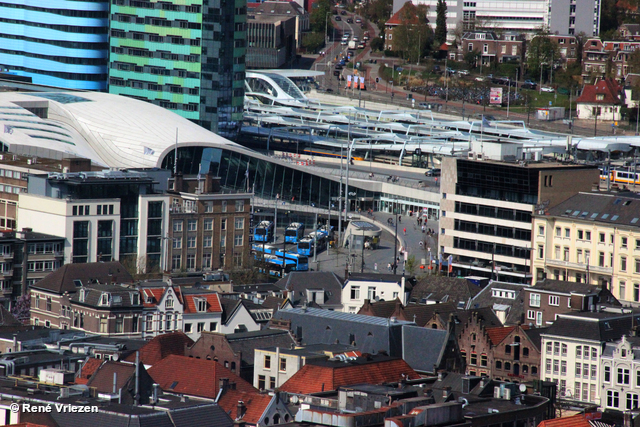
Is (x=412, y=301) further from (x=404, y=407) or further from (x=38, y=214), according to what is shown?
(x=404, y=407)

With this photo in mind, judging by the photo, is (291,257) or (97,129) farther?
(97,129)

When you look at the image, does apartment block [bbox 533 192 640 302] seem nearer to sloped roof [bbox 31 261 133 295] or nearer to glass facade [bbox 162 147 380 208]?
sloped roof [bbox 31 261 133 295]

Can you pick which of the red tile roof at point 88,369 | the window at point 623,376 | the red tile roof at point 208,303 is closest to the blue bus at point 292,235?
the red tile roof at point 208,303

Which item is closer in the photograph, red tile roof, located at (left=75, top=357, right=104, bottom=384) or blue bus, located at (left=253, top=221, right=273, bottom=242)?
red tile roof, located at (left=75, top=357, right=104, bottom=384)

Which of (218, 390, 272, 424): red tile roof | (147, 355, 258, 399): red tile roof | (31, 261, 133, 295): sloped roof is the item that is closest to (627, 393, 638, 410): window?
(147, 355, 258, 399): red tile roof

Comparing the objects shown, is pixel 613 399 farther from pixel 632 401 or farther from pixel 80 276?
pixel 80 276

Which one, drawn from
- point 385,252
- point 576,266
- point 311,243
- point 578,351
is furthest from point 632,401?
point 311,243

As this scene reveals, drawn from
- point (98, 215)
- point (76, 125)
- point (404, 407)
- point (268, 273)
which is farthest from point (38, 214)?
point (404, 407)
